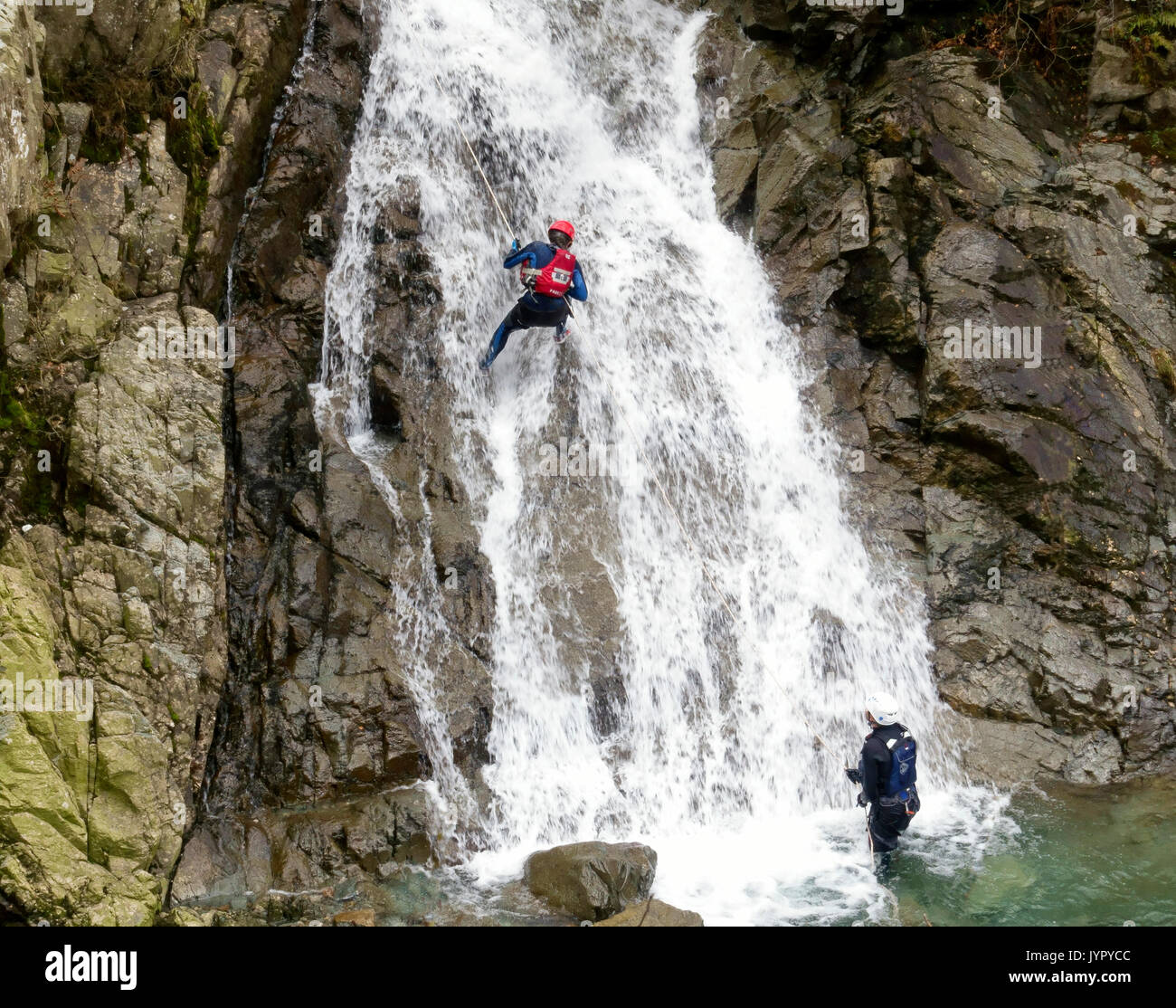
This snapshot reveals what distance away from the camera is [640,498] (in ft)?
38.9

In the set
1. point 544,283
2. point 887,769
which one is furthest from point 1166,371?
point 544,283

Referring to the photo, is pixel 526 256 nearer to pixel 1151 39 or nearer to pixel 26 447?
pixel 26 447

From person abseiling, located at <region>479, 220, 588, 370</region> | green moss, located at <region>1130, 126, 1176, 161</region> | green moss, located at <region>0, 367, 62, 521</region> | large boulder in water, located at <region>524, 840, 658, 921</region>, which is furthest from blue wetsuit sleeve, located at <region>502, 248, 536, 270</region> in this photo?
green moss, located at <region>1130, 126, 1176, 161</region>

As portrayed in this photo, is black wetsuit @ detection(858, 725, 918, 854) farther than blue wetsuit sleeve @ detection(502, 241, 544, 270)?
No

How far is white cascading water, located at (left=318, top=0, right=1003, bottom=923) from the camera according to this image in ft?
32.2

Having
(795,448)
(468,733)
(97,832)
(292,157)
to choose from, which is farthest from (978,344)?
(97,832)

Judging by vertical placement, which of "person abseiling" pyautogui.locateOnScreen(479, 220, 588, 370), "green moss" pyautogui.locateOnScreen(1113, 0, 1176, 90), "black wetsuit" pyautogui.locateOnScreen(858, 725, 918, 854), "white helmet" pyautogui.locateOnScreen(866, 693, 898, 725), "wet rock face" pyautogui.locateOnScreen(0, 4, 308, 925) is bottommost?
"black wetsuit" pyautogui.locateOnScreen(858, 725, 918, 854)

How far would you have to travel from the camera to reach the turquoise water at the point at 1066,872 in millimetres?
8398

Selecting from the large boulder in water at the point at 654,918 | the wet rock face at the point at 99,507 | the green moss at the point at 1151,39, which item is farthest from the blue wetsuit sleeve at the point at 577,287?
the green moss at the point at 1151,39

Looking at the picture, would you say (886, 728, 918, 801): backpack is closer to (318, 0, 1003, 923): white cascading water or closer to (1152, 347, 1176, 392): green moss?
(318, 0, 1003, 923): white cascading water

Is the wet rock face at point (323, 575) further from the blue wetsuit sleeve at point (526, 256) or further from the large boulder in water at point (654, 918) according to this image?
the large boulder in water at point (654, 918)

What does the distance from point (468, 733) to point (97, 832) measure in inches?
141

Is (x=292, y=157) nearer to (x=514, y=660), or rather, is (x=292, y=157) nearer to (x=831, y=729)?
(x=514, y=660)

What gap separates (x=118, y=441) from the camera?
858cm
